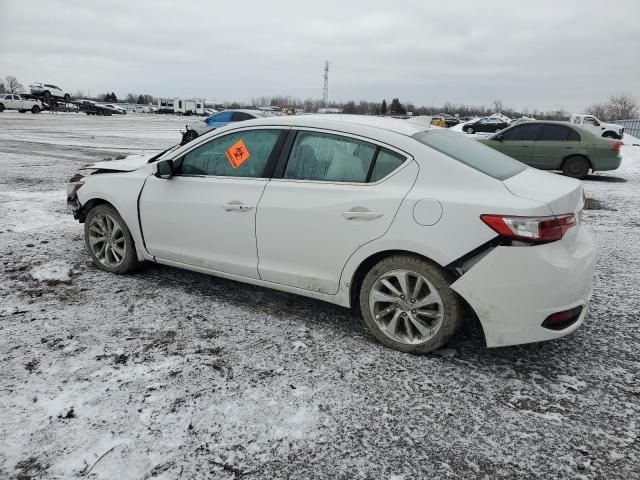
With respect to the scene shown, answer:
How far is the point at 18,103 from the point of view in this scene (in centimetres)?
5028

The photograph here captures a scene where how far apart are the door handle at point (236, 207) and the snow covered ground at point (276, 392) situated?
841 mm

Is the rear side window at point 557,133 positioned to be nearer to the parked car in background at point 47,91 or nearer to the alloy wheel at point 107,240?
the alloy wheel at point 107,240

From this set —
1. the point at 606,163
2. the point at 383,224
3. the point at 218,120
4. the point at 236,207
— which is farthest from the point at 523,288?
the point at 218,120

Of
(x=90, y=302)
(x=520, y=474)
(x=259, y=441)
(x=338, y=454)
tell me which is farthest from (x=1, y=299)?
(x=520, y=474)

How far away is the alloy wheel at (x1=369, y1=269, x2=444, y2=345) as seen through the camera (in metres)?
3.16

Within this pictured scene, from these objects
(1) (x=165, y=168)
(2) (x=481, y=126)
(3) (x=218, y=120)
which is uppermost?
(2) (x=481, y=126)

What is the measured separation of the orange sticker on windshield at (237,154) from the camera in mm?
3916

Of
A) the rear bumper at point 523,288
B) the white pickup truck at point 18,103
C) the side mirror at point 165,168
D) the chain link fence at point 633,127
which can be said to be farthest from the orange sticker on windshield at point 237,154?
the white pickup truck at point 18,103

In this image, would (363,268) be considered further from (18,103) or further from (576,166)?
(18,103)

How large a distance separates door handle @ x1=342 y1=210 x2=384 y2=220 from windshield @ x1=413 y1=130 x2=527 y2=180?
616mm

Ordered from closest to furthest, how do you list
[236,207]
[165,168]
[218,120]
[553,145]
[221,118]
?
[236,207], [165,168], [553,145], [221,118], [218,120]

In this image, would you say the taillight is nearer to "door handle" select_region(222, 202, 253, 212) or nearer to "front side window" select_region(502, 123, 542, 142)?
"door handle" select_region(222, 202, 253, 212)

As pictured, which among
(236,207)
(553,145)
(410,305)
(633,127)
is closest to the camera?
(410,305)

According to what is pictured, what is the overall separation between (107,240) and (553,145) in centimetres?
1178
